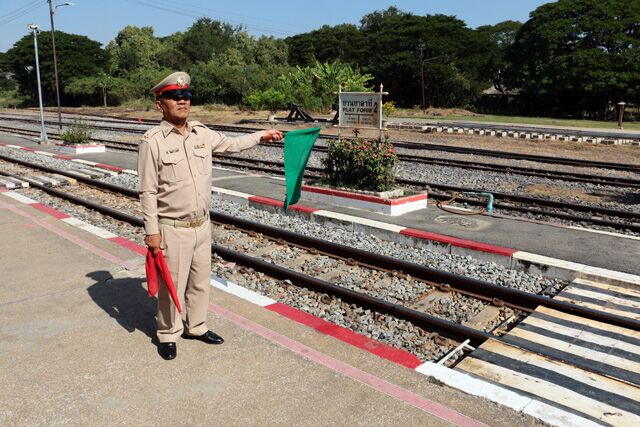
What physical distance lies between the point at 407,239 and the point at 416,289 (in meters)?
1.92

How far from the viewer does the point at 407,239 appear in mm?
8141

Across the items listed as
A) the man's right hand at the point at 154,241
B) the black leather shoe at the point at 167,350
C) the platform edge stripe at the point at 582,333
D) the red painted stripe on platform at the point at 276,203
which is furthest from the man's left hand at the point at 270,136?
the red painted stripe on platform at the point at 276,203

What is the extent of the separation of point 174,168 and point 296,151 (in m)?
2.59

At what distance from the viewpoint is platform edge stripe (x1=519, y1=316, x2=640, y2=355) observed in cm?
475

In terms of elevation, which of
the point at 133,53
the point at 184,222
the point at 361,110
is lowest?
the point at 184,222

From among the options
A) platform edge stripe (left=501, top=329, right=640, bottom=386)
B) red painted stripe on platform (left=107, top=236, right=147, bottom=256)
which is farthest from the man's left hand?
red painted stripe on platform (left=107, top=236, right=147, bottom=256)

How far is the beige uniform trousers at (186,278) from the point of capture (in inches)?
159

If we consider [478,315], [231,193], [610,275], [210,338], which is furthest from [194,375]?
[231,193]

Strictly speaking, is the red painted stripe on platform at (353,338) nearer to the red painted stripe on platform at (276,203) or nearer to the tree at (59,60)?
the red painted stripe on platform at (276,203)

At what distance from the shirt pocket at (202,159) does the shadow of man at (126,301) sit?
1.44m

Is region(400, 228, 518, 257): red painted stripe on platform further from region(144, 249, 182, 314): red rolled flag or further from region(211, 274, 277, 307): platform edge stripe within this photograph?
region(144, 249, 182, 314): red rolled flag

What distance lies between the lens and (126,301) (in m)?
5.27

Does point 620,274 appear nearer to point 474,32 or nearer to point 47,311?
point 47,311

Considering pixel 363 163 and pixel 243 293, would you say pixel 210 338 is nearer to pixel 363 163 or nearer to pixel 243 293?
pixel 243 293
